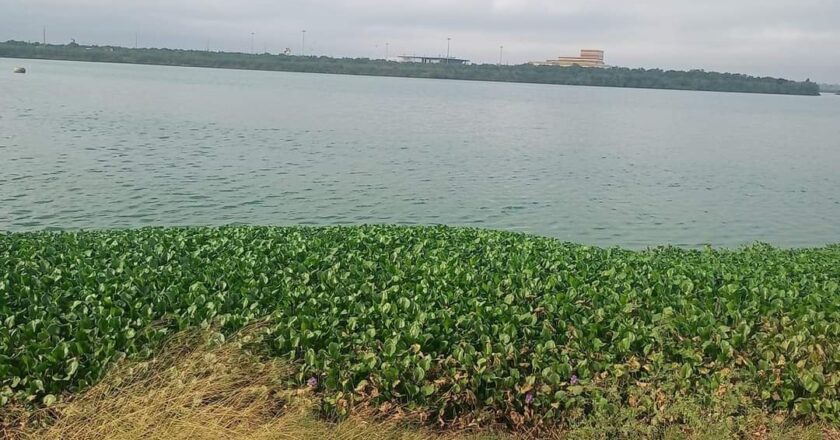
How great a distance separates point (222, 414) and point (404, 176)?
18558 mm

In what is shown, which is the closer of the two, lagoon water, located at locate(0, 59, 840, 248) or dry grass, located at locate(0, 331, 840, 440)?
dry grass, located at locate(0, 331, 840, 440)

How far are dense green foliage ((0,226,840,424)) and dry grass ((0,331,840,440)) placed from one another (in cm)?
13

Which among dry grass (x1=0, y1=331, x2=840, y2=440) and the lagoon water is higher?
dry grass (x1=0, y1=331, x2=840, y2=440)

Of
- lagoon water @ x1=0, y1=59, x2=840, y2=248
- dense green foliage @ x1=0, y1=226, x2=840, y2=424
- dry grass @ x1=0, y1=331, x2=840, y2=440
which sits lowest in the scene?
lagoon water @ x1=0, y1=59, x2=840, y2=248

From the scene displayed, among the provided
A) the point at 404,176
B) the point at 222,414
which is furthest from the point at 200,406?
the point at 404,176

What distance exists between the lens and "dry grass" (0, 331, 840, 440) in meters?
4.02

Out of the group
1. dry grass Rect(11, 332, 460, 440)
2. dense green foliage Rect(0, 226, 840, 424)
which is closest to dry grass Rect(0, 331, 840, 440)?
dry grass Rect(11, 332, 460, 440)

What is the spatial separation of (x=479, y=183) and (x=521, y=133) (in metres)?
19.4

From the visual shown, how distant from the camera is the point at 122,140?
92.4ft

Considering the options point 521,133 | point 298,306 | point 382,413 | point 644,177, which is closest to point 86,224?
point 298,306

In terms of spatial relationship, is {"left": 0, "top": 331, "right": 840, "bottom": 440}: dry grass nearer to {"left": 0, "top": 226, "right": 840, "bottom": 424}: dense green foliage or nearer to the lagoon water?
{"left": 0, "top": 226, "right": 840, "bottom": 424}: dense green foliage

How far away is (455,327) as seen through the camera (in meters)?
4.89

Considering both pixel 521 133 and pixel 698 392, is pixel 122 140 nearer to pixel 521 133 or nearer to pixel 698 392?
pixel 521 133

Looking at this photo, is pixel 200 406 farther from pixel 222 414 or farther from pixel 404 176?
pixel 404 176
